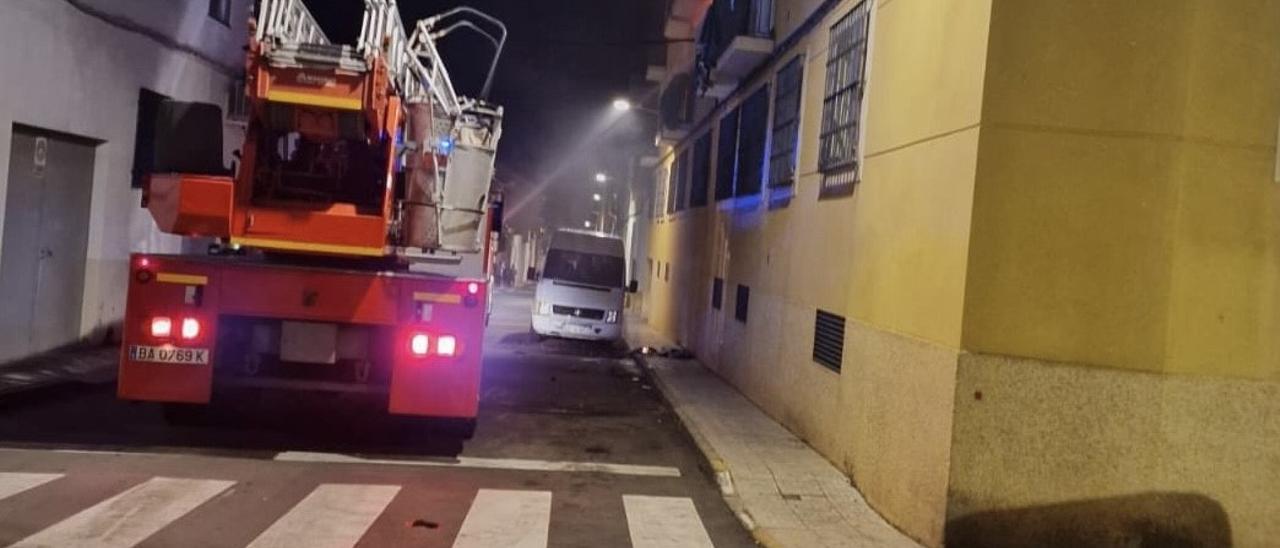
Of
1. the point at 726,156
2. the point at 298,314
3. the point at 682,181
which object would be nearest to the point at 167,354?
the point at 298,314

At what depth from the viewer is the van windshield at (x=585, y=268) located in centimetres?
Answer: 2125

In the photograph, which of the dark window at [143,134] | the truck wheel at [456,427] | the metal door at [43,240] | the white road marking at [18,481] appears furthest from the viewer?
the dark window at [143,134]

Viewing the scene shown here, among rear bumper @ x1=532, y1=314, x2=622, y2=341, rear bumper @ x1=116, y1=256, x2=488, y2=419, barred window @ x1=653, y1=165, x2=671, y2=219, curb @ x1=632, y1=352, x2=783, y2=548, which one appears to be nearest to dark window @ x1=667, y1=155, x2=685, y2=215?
barred window @ x1=653, y1=165, x2=671, y2=219

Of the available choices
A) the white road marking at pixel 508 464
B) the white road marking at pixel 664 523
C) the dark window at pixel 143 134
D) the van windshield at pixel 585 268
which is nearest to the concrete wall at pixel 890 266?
the white road marking at pixel 664 523

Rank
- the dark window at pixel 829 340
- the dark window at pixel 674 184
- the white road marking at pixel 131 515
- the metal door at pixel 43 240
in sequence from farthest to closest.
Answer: the dark window at pixel 674 184 < the metal door at pixel 43 240 < the dark window at pixel 829 340 < the white road marking at pixel 131 515

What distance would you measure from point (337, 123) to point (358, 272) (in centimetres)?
125

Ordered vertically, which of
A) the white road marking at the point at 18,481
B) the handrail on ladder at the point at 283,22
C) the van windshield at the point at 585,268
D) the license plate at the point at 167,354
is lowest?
the white road marking at the point at 18,481

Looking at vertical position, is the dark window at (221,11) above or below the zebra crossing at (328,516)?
above

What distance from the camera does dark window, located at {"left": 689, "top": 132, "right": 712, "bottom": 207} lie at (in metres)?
19.9

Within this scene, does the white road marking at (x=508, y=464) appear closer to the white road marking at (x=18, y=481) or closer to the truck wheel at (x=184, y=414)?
the truck wheel at (x=184, y=414)

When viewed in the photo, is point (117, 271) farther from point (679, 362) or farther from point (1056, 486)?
point (1056, 486)

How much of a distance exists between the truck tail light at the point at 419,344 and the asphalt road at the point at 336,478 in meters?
0.95

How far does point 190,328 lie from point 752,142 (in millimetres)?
8796

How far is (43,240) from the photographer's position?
500 inches
